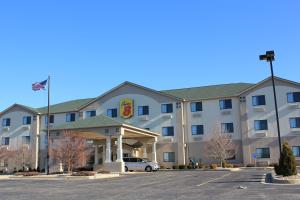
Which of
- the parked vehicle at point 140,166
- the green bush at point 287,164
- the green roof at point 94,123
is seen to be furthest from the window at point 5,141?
the green bush at point 287,164

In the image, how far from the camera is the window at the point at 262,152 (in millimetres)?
48125

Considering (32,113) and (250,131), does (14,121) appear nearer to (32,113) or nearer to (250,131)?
(32,113)

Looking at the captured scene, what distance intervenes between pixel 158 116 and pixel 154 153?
5.84 m

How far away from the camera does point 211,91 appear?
54.3m

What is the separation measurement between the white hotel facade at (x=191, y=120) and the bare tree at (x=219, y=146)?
728 mm

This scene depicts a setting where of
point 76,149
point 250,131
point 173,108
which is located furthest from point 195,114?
point 76,149

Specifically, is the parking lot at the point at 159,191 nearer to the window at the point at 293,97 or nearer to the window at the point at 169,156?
the window at the point at 293,97

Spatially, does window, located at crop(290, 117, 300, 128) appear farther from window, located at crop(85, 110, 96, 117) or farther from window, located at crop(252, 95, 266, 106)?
window, located at crop(85, 110, 96, 117)

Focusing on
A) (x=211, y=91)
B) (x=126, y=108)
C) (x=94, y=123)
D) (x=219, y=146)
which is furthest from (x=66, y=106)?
(x=219, y=146)

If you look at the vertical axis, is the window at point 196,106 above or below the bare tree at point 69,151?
above

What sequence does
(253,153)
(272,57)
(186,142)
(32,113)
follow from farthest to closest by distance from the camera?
(32,113) → (186,142) → (253,153) → (272,57)

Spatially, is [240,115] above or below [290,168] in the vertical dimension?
above

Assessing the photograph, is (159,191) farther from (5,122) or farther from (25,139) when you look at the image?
(5,122)

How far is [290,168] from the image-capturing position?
23156mm
